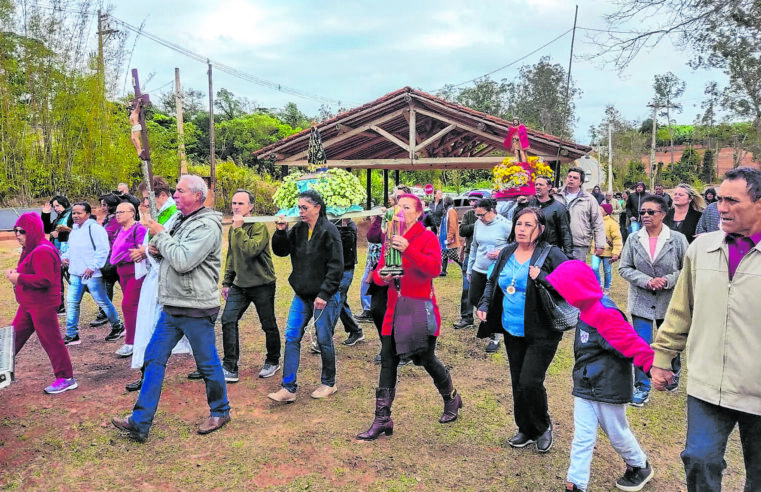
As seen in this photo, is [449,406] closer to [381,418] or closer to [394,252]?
[381,418]

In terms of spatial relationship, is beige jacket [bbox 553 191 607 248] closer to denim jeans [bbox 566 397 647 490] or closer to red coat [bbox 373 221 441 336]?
red coat [bbox 373 221 441 336]

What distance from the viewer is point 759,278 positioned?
2.23 meters

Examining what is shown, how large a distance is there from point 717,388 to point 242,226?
4274mm

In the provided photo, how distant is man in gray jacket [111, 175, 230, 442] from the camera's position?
13.0 feet

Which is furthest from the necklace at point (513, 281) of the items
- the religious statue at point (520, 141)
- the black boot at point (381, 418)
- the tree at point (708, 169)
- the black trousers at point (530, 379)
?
the tree at point (708, 169)

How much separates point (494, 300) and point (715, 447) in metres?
1.76

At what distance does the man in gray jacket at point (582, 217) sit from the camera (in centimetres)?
663

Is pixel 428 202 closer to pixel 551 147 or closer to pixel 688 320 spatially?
pixel 551 147

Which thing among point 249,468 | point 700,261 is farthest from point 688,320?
point 249,468

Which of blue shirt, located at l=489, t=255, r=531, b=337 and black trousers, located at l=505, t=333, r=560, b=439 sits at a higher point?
blue shirt, located at l=489, t=255, r=531, b=337

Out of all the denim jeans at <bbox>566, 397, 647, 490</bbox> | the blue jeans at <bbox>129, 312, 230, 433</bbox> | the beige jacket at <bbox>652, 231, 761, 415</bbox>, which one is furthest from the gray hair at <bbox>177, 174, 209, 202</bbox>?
the beige jacket at <bbox>652, 231, 761, 415</bbox>

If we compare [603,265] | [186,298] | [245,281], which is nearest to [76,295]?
A: [245,281]

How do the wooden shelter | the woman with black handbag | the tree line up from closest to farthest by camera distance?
the woman with black handbag, the wooden shelter, the tree

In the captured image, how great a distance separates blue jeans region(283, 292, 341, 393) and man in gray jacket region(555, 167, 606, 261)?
11.5 feet
